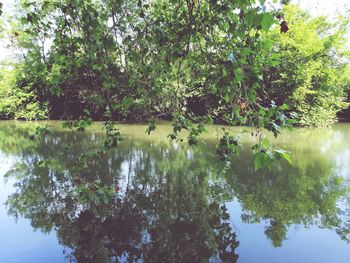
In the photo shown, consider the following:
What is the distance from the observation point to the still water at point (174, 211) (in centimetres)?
460

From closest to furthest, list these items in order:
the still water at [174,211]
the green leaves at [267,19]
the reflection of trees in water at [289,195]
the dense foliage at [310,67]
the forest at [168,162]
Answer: the green leaves at [267,19] → the forest at [168,162] → the still water at [174,211] → the reflection of trees in water at [289,195] → the dense foliage at [310,67]

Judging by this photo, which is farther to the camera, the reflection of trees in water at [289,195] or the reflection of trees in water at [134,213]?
the reflection of trees in water at [289,195]

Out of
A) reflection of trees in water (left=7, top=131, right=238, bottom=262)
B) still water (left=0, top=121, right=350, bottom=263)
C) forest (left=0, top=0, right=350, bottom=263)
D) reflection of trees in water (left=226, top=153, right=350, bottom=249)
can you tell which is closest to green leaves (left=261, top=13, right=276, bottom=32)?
forest (left=0, top=0, right=350, bottom=263)

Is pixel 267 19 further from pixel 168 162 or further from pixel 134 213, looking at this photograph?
pixel 168 162

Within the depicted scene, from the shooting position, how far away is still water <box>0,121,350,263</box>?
4.60 metres

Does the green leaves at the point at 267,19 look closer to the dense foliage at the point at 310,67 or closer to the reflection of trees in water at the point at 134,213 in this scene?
the reflection of trees in water at the point at 134,213

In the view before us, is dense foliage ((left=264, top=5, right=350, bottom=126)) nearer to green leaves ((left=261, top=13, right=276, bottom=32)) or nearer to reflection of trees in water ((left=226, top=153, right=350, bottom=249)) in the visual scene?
reflection of trees in water ((left=226, top=153, right=350, bottom=249))

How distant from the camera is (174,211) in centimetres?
608

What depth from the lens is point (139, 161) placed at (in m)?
10.2

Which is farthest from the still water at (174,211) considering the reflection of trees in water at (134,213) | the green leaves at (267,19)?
the green leaves at (267,19)

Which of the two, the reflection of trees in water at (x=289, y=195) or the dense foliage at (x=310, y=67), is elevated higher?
the dense foliage at (x=310, y=67)

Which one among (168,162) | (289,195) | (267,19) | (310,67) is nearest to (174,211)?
(289,195)

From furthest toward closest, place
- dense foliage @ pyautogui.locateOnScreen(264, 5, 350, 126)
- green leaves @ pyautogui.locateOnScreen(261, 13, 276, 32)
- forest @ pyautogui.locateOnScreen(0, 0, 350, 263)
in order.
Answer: dense foliage @ pyautogui.locateOnScreen(264, 5, 350, 126)
forest @ pyautogui.locateOnScreen(0, 0, 350, 263)
green leaves @ pyautogui.locateOnScreen(261, 13, 276, 32)

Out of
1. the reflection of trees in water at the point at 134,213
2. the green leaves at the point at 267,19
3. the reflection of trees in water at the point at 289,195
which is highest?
the green leaves at the point at 267,19
